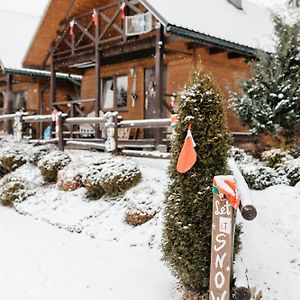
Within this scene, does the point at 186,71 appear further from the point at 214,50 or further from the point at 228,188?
the point at 228,188

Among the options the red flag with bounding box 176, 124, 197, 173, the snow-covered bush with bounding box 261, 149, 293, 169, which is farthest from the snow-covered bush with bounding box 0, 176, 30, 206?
the red flag with bounding box 176, 124, 197, 173

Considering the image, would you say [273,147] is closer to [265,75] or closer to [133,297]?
[265,75]

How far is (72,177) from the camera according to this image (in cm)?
1012

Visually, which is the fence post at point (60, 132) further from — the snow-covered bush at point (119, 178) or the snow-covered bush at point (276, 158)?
the snow-covered bush at point (276, 158)

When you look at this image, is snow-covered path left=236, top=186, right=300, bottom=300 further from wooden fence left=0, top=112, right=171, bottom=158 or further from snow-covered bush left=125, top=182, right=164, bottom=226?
wooden fence left=0, top=112, right=171, bottom=158

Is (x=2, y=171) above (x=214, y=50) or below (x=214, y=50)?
below

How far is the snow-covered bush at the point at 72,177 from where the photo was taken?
10055 mm

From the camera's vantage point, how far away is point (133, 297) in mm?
5418

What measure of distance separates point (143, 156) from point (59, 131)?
11.1ft

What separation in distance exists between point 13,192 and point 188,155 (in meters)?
7.29

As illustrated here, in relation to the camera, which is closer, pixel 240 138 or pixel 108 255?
pixel 108 255

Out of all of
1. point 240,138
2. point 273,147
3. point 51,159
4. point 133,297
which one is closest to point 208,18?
point 240,138

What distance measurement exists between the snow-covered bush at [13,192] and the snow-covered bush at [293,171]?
21.0ft

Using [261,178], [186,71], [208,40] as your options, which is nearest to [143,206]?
[261,178]
